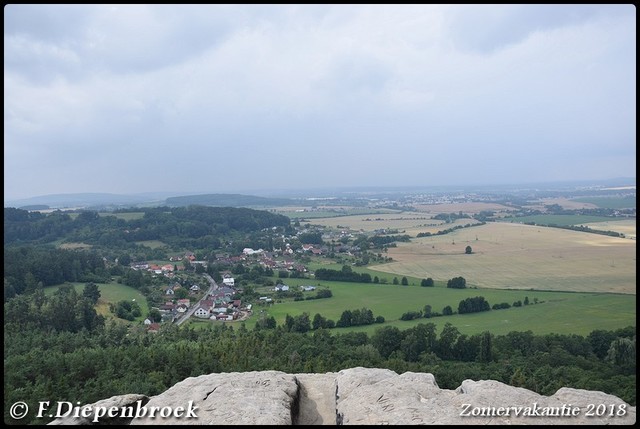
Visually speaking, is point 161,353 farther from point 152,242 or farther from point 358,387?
point 152,242

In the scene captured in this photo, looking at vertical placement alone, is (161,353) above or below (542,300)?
above

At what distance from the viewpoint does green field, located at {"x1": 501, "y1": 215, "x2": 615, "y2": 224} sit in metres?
71.8

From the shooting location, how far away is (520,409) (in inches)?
267

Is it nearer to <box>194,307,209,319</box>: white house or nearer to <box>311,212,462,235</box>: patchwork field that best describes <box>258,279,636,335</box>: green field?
<box>194,307,209,319</box>: white house

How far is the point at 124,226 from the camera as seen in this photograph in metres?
73.6

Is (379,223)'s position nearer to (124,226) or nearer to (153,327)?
(124,226)

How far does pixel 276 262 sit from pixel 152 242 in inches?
1121

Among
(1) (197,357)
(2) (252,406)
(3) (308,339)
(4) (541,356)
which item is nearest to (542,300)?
(4) (541,356)

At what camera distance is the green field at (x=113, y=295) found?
101 feet

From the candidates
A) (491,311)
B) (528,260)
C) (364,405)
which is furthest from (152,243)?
(364,405)

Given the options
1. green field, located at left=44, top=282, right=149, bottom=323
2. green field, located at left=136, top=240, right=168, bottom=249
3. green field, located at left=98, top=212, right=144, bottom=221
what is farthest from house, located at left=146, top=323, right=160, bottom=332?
green field, located at left=98, top=212, right=144, bottom=221

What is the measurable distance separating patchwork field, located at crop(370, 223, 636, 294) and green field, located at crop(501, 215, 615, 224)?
1324cm

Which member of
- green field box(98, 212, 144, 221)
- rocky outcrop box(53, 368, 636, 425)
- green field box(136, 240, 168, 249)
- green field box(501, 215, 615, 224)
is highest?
rocky outcrop box(53, 368, 636, 425)

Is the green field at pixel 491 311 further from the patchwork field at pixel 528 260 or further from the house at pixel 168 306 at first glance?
the house at pixel 168 306
